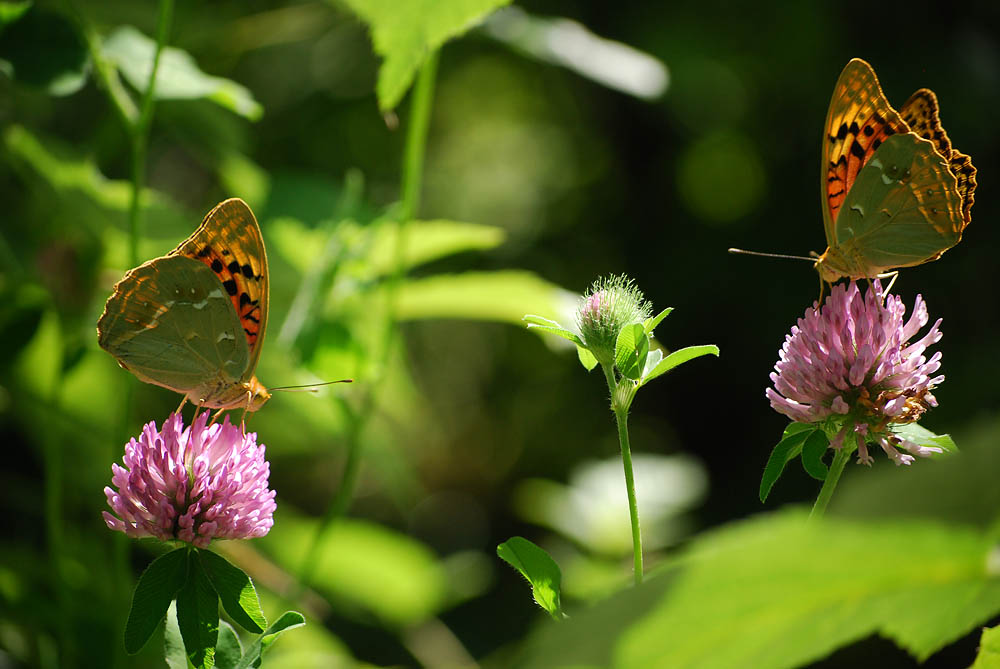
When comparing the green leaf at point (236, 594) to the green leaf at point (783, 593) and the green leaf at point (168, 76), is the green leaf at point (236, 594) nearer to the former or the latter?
the green leaf at point (783, 593)

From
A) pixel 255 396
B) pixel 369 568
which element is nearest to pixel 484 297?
pixel 255 396

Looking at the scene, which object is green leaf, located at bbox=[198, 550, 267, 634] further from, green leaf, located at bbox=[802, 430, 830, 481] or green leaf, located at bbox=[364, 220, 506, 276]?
green leaf, located at bbox=[364, 220, 506, 276]

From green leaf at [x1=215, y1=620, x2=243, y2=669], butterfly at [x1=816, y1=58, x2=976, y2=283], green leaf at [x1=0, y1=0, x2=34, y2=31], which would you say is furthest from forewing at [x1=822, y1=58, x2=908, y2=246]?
green leaf at [x1=0, y1=0, x2=34, y2=31]

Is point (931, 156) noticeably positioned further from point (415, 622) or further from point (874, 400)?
point (415, 622)

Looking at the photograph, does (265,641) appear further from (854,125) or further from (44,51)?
(44,51)

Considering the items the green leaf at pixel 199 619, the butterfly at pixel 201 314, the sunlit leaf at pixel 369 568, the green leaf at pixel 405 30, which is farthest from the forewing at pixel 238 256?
the sunlit leaf at pixel 369 568

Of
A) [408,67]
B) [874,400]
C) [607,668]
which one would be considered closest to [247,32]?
[408,67]

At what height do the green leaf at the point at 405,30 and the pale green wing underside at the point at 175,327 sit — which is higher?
the green leaf at the point at 405,30
